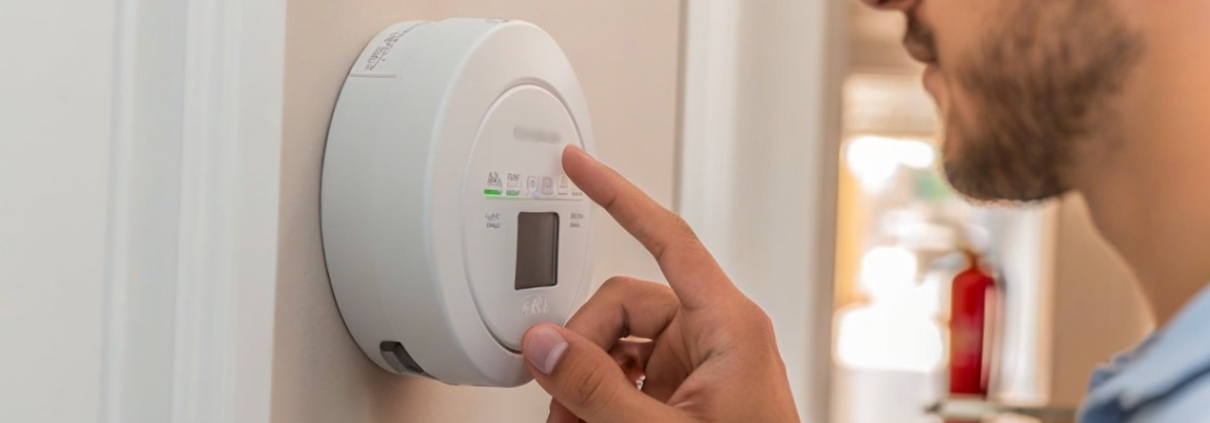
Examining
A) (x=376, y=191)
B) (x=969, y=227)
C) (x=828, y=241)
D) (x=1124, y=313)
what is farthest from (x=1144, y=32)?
(x=969, y=227)

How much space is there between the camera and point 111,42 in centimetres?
40

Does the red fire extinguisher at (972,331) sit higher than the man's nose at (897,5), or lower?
lower

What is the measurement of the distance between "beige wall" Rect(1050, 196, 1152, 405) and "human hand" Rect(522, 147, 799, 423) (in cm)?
152

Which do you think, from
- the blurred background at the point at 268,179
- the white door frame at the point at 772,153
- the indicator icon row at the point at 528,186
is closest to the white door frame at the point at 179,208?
the blurred background at the point at 268,179

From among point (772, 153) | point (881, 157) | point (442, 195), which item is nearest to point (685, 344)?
point (442, 195)

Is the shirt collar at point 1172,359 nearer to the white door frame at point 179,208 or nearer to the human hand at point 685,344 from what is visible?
the human hand at point 685,344

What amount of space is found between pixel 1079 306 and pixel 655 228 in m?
1.59

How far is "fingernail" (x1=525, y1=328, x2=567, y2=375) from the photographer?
1.67 ft

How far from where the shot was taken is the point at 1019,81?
0.58m

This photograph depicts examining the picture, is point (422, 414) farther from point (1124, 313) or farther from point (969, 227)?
point (969, 227)

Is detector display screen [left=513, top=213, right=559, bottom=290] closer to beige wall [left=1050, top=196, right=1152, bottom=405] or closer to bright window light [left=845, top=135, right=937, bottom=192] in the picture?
beige wall [left=1050, top=196, right=1152, bottom=405]

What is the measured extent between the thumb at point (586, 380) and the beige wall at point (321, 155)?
3.1 inches

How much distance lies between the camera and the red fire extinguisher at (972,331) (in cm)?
192

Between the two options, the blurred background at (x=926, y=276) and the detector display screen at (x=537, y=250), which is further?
the blurred background at (x=926, y=276)
